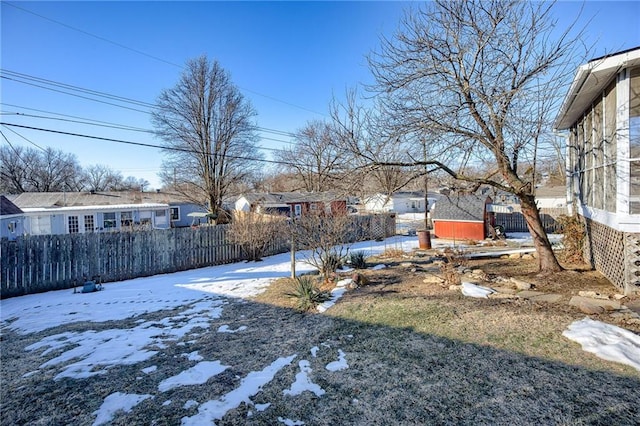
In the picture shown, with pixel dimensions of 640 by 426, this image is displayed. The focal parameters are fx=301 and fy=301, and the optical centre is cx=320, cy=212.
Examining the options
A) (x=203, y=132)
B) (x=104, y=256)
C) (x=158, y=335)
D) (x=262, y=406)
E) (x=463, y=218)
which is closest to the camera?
(x=262, y=406)

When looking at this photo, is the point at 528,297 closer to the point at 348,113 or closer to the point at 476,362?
the point at 476,362

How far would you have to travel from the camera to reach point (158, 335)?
4.38m

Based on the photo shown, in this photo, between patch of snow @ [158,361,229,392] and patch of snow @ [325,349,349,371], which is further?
patch of snow @ [325,349,349,371]

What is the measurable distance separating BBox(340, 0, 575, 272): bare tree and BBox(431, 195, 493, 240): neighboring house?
29.1 ft

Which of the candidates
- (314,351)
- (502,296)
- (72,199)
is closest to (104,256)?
(314,351)

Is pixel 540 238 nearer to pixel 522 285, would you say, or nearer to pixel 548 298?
pixel 522 285

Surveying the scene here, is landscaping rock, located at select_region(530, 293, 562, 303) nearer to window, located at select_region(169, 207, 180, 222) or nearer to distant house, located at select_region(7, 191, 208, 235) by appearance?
distant house, located at select_region(7, 191, 208, 235)

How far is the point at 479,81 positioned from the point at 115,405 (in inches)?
296

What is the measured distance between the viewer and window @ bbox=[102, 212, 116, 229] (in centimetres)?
2288

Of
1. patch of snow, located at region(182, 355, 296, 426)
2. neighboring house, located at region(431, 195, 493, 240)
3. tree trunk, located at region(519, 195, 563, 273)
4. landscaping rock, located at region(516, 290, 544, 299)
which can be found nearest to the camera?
patch of snow, located at region(182, 355, 296, 426)

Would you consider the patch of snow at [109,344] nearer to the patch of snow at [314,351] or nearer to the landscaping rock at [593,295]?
the patch of snow at [314,351]

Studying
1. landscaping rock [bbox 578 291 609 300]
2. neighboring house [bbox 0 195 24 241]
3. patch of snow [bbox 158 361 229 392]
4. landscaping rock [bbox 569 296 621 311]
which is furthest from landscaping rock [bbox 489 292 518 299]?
neighboring house [bbox 0 195 24 241]

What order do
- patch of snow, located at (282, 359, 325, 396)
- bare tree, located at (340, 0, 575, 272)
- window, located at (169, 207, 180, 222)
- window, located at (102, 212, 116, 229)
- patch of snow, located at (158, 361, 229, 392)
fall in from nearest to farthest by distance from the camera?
patch of snow, located at (282, 359, 325, 396), patch of snow, located at (158, 361, 229, 392), bare tree, located at (340, 0, 575, 272), window, located at (102, 212, 116, 229), window, located at (169, 207, 180, 222)

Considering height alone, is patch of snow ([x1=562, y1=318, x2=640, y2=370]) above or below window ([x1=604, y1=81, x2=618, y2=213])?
below
